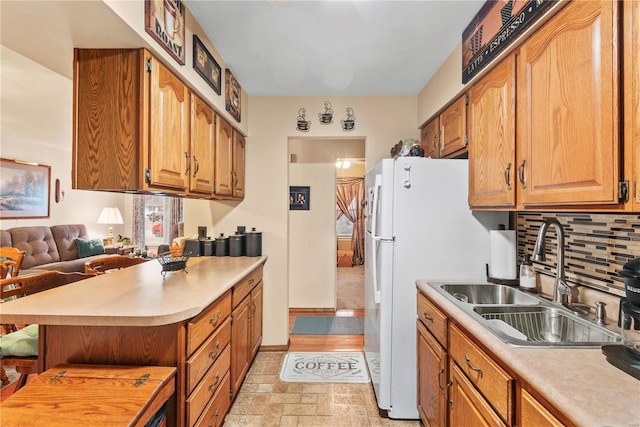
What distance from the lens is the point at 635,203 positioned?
3.09ft

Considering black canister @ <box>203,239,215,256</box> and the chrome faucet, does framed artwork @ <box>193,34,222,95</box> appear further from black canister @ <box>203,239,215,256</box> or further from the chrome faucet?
the chrome faucet

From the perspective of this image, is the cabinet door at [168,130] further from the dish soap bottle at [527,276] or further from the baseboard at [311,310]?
the baseboard at [311,310]

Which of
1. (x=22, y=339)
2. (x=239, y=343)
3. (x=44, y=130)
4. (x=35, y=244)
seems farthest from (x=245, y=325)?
(x=35, y=244)

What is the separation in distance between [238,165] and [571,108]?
251 centimetres

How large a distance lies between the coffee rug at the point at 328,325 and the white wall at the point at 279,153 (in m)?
0.56

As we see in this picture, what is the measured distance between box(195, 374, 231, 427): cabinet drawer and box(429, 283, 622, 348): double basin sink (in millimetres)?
1407

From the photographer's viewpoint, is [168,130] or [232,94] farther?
[232,94]

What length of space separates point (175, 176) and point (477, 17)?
6.61 ft

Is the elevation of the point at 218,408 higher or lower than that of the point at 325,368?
higher

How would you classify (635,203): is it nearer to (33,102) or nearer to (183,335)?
(183,335)

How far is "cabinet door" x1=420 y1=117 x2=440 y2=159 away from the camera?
8.59ft

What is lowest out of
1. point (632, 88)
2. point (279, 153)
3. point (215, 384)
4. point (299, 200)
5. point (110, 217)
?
point (215, 384)

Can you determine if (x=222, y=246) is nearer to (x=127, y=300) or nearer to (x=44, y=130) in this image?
(x=127, y=300)

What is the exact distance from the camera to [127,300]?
4.91 ft
